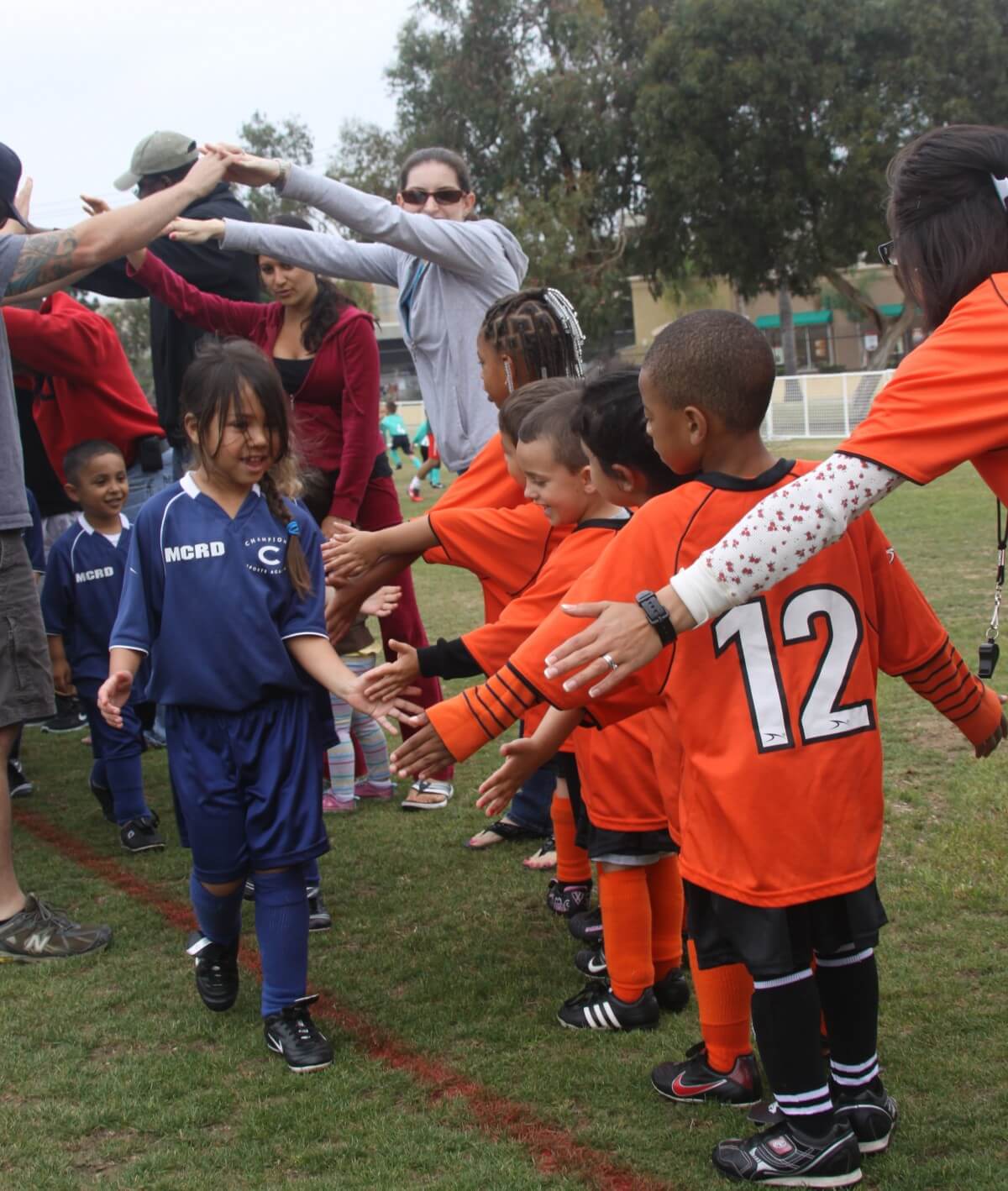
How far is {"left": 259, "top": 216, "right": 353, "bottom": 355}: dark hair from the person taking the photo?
5242 mm

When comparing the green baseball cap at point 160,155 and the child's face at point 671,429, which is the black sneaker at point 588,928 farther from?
the green baseball cap at point 160,155

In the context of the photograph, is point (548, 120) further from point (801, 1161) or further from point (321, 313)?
point (801, 1161)

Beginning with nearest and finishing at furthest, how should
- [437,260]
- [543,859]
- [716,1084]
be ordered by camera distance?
[716,1084] < [437,260] < [543,859]

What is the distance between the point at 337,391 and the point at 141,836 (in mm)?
1976

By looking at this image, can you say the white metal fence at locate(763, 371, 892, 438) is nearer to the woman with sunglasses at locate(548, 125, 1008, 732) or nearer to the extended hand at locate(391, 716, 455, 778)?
the extended hand at locate(391, 716, 455, 778)

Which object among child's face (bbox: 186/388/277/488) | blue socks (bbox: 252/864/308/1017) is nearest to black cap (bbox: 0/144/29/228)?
child's face (bbox: 186/388/277/488)

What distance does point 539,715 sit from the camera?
386 centimetres

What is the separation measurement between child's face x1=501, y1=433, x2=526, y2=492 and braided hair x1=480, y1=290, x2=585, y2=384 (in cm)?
43

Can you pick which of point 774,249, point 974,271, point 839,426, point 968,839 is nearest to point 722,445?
point 974,271

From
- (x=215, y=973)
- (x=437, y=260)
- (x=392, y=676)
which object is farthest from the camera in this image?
(x=437, y=260)

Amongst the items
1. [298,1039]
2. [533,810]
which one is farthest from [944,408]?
[533,810]

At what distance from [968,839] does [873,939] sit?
6.88ft

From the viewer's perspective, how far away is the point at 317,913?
14.3 feet

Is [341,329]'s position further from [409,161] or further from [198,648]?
[198,648]
